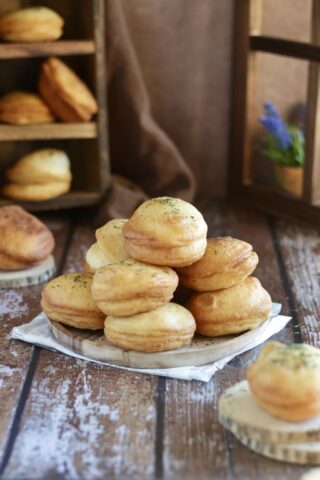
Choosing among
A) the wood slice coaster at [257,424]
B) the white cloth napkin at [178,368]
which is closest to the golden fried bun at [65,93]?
the white cloth napkin at [178,368]

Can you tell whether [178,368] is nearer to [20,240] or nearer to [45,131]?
[20,240]

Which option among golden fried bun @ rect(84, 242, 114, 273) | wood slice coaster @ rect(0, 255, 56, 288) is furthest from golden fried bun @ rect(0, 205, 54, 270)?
golden fried bun @ rect(84, 242, 114, 273)

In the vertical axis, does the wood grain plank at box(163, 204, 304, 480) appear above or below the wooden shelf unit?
below

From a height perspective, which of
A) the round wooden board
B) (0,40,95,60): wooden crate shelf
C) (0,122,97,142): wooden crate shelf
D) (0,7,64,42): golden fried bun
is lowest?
the round wooden board

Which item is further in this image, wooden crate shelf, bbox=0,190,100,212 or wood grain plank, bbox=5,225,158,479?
wooden crate shelf, bbox=0,190,100,212

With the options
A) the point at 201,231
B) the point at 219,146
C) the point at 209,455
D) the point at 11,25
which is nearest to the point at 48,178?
the point at 11,25

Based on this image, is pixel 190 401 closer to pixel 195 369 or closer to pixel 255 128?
pixel 195 369

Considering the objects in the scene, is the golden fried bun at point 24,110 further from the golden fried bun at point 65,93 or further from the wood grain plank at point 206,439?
the wood grain plank at point 206,439

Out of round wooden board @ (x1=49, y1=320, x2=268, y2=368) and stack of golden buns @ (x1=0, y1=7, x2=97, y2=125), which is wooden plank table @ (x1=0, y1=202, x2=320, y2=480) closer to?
round wooden board @ (x1=49, y1=320, x2=268, y2=368)
